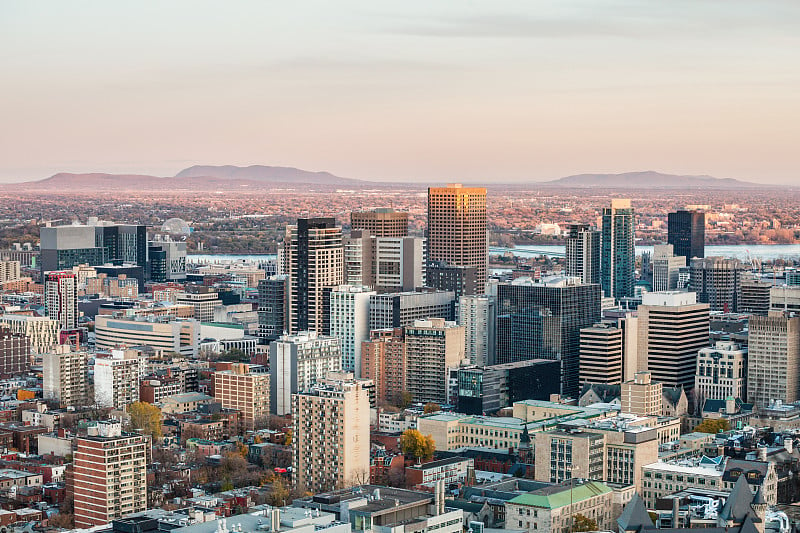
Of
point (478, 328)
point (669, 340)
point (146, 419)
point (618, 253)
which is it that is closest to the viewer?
point (146, 419)

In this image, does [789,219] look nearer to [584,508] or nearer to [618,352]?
[618,352]

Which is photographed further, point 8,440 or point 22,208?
point 22,208

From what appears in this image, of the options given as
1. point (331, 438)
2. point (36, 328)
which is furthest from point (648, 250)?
point (331, 438)

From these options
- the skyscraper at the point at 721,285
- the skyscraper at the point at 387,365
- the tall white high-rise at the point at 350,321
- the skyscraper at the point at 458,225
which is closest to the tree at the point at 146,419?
the skyscraper at the point at 387,365

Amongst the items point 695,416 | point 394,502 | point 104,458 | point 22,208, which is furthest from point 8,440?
point 22,208

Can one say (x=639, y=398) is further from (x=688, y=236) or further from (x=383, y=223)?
(x=688, y=236)

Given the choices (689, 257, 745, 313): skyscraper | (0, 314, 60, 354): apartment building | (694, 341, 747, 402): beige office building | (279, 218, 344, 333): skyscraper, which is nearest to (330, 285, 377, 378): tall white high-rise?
(279, 218, 344, 333): skyscraper

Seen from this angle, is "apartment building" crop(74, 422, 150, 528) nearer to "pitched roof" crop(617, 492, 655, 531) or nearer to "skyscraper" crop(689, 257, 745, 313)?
"pitched roof" crop(617, 492, 655, 531)
